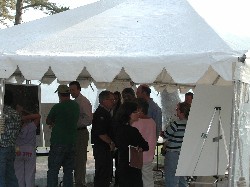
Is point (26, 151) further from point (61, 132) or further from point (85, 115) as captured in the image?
point (85, 115)

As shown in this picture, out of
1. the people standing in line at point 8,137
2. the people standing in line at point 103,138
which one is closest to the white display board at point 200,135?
the people standing in line at point 103,138

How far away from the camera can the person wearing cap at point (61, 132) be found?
29.6 feet

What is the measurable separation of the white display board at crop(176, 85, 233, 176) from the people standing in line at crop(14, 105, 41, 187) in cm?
265

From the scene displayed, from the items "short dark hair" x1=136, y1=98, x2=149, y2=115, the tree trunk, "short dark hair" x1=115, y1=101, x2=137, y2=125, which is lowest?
"short dark hair" x1=115, y1=101, x2=137, y2=125

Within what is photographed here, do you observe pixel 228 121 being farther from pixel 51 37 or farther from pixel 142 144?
pixel 51 37

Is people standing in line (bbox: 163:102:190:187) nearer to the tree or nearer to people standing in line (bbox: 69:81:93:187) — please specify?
people standing in line (bbox: 69:81:93:187)

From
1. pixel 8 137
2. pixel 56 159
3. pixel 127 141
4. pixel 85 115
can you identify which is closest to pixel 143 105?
pixel 127 141

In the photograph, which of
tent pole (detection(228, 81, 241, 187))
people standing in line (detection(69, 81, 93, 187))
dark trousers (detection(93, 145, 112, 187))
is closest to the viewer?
tent pole (detection(228, 81, 241, 187))

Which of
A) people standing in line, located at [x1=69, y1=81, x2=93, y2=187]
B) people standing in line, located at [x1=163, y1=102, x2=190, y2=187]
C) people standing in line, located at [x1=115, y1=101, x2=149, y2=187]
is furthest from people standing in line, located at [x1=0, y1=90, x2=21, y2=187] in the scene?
people standing in line, located at [x1=163, y1=102, x2=190, y2=187]

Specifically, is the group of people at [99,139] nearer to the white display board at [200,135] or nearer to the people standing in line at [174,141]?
the people standing in line at [174,141]

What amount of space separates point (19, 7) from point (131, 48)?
1522cm

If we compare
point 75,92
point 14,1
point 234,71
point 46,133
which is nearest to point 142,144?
point 234,71

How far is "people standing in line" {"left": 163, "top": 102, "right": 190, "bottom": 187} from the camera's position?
877 cm

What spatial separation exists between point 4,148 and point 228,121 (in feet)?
9.82
